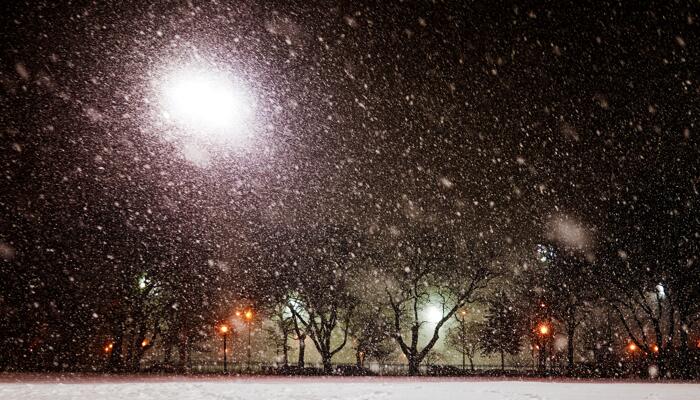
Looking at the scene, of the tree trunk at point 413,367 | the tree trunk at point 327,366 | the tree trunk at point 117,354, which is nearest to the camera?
the tree trunk at point 117,354

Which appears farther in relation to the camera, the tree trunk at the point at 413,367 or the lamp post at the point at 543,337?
the lamp post at the point at 543,337

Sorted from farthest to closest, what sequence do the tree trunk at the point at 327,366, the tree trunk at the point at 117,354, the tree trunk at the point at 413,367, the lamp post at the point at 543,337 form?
the lamp post at the point at 543,337 < the tree trunk at the point at 327,366 < the tree trunk at the point at 413,367 < the tree trunk at the point at 117,354

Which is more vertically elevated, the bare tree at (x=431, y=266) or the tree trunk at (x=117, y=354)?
the bare tree at (x=431, y=266)

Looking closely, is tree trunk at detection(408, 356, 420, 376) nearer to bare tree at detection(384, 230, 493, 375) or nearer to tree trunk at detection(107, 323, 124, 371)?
bare tree at detection(384, 230, 493, 375)

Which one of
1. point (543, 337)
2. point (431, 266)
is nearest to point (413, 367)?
point (431, 266)

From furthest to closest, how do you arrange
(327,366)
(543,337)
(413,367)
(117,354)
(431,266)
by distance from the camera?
(543,337) < (327,366) < (431,266) < (413,367) < (117,354)

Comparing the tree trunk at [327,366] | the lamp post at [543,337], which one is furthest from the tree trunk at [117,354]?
the lamp post at [543,337]

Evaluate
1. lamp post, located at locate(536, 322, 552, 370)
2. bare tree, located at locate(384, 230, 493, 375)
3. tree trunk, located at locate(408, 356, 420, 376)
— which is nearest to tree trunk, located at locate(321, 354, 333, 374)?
bare tree, located at locate(384, 230, 493, 375)

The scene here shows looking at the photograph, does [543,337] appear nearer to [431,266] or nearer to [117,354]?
[431,266]

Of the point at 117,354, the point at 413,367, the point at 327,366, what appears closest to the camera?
the point at 117,354

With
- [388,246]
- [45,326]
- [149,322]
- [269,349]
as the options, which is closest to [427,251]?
[388,246]

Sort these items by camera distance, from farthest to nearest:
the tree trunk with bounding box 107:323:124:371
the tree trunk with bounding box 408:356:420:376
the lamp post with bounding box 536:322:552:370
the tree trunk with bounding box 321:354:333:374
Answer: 1. the lamp post with bounding box 536:322:552:370
2. the tree trunk with bounding box 321:354:333:374
3. the tree trunk with bounding box 408:356:420:376
4. the tree trunk with bounding box 107:323:124:371

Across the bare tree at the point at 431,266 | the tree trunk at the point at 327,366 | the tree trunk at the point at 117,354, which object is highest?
the bare tree at the point at 431,266

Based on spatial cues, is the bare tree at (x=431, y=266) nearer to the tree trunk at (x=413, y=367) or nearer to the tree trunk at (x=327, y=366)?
the tree trunk at (x=413, y=367)
